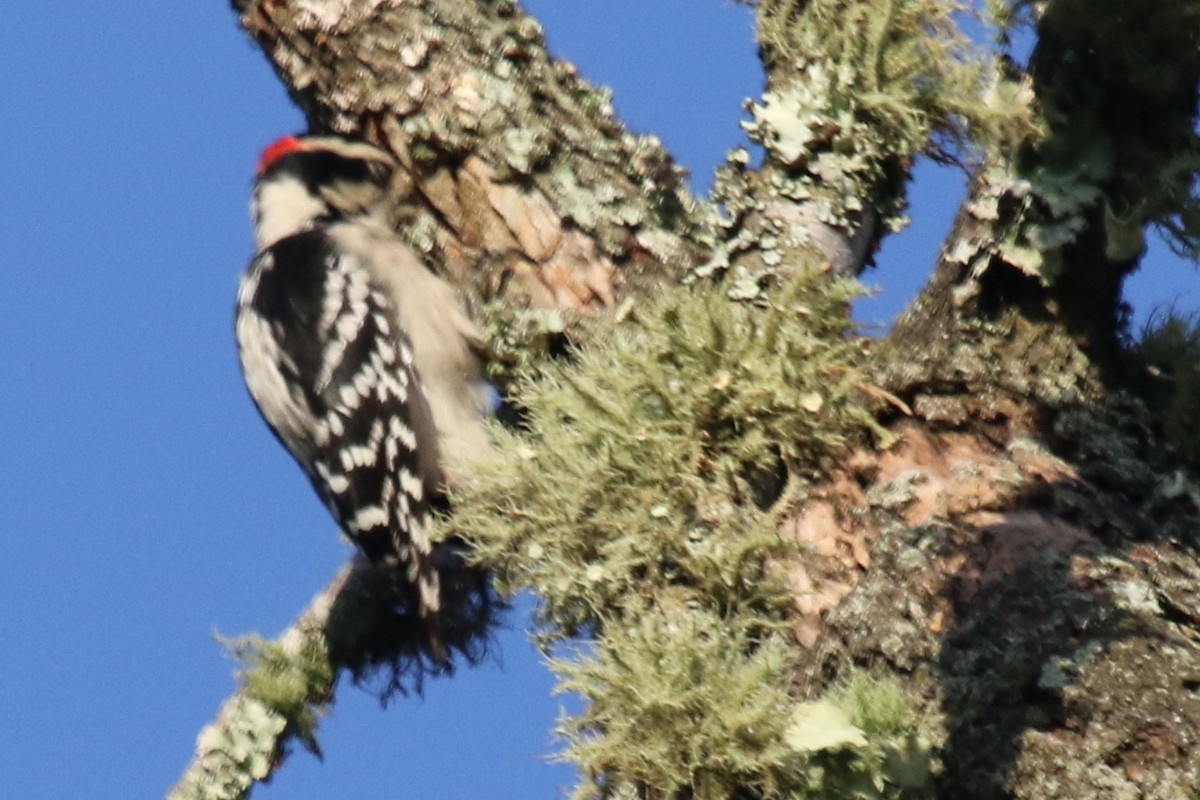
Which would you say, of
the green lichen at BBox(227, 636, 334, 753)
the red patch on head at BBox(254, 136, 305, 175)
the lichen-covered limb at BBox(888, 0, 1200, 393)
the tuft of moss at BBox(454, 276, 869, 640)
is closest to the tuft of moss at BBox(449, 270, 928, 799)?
the tuft of moss at BBox(454, 276, 869, 640)

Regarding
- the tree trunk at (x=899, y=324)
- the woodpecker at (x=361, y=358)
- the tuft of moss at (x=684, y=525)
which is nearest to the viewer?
the tree trunk at (x=899, y=324)

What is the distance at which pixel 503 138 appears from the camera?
136 inches

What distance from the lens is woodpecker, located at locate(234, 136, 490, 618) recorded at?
3756 mm

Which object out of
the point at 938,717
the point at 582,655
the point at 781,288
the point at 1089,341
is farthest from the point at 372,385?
the point at 938,717

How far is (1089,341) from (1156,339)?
0.56ft

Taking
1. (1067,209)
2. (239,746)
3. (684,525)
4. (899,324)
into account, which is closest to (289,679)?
(239,746)

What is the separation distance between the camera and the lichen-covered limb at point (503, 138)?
3.42m

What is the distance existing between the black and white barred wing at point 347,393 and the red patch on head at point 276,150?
249mm

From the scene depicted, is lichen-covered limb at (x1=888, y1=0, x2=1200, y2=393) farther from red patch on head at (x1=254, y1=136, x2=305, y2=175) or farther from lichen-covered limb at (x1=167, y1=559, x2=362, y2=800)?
red patch on head at (x1=254, y1=136, x2=305, y2=175)

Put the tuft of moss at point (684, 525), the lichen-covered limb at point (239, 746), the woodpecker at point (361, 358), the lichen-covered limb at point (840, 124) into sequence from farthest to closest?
the woodpecker at point (361, 358), the lichen-covered limb at point (239, 746), the lichen-covered limb at point (840, 124), the tuft of moss at point (684, 525)

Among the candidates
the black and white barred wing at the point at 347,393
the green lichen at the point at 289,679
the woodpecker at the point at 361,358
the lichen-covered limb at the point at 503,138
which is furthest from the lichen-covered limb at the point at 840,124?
the green lichen at the point at 289,679

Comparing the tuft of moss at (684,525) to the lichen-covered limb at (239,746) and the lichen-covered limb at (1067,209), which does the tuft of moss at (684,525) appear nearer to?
the lichen-covered limb at (1067,209)

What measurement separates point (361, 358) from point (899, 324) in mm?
1650

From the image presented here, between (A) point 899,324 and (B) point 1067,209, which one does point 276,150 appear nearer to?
(A) point 899,324
